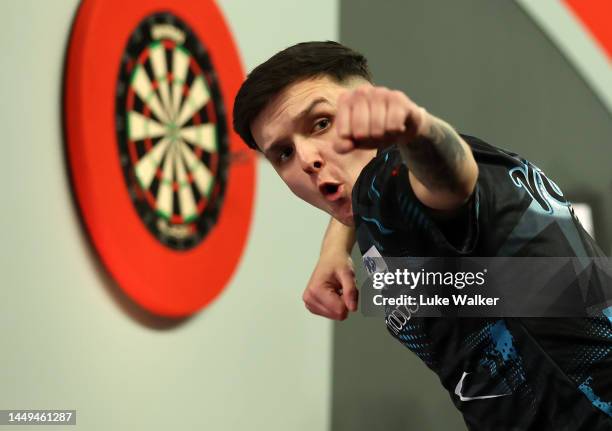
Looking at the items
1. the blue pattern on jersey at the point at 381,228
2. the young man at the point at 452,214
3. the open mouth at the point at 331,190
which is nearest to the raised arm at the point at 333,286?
the young man at the point at 452,214

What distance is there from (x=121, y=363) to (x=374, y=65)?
1.08 metres

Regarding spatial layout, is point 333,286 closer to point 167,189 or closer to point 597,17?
point 167,189

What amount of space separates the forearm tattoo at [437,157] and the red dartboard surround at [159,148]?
0.77 meters

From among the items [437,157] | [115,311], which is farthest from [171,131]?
[437,157]

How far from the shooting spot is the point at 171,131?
152cm

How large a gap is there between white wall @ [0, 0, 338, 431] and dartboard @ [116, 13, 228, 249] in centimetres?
14

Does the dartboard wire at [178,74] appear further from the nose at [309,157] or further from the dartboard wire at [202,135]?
the nose at [309,157]

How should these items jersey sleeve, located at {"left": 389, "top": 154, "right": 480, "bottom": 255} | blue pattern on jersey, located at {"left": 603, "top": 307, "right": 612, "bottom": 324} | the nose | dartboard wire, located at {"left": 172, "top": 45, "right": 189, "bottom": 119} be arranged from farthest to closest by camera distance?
1. dartboard wire, located at {"left": 172, "top": 45, "right": 189, "bottom": 119}
2. the nose
3. blue pattern on jersey, located at {"left": 603, "top": 307, "right": 612, "bottom": 324}
4. jersey sleeve, located at {"left": 389, "top": 154, "right": 480, "bottom": 255}

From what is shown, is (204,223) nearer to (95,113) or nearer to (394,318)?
(95,113)

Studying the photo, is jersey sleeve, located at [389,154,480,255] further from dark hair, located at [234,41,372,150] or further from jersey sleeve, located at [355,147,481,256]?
dark hair, located at [234,41,372,150]

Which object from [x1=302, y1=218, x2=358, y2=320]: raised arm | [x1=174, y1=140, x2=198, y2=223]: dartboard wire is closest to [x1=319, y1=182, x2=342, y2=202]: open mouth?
[x1=302, y1=218, x2=358, y2=320]: raised arm

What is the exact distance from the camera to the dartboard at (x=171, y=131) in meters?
1.43

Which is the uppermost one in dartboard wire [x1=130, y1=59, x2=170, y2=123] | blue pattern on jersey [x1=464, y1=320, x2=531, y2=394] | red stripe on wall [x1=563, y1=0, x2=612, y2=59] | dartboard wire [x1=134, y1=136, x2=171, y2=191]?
red stripe on wall [x1=563, y1=0, x2=612, y2=59]

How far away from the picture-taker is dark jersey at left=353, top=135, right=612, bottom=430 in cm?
74
